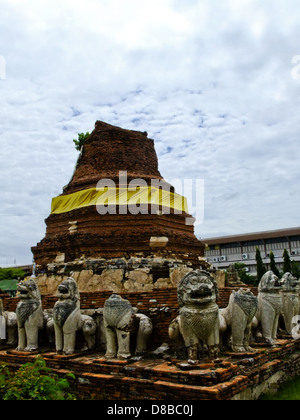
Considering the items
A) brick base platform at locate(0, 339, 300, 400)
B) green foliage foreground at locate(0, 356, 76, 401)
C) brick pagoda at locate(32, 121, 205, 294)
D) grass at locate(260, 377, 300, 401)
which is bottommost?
grass at locate(260, 377, 300, 401)

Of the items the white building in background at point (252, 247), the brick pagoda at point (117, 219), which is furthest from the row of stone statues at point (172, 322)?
the white building in background at point (252, 247)

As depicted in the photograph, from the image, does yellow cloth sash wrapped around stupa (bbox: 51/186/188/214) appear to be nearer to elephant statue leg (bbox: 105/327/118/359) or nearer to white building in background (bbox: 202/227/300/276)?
elephant statue leg (bbox: 105/327/118/359)

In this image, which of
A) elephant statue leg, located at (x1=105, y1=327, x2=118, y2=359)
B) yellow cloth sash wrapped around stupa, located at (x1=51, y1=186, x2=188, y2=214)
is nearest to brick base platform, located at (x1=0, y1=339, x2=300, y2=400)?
elephant statue leg, located at (x1=105, y1=327, x2=118, y2=359)

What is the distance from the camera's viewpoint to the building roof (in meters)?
39.7

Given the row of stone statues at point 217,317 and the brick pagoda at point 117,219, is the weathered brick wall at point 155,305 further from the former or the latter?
the brick pagoda at point 117,219

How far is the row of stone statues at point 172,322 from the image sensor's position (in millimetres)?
5875

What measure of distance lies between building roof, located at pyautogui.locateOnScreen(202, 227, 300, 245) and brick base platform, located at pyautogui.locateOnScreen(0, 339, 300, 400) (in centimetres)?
3420

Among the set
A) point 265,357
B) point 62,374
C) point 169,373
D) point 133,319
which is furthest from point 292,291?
point 62,374

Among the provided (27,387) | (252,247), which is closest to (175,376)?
(27,387)

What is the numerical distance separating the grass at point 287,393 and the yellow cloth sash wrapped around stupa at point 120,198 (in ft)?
19.9

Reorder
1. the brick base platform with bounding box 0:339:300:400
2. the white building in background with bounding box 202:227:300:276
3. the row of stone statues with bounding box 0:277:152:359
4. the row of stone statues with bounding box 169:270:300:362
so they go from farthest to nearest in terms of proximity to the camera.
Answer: the white building in background with bounding box 202:227:300:276 < the row of stone statues with bounding box 0:277:152:359 < the row of stone statues with bounding box 169:270:300:362 < the brick base platform with bounding box 0:339:300:400

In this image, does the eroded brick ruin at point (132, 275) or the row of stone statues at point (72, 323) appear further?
the row of stone statues at point (72, 323)

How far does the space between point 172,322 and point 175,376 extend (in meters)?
1.12
